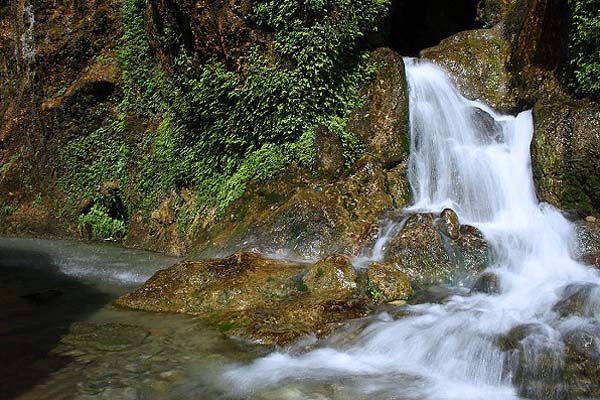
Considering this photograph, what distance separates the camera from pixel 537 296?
20.3 feet

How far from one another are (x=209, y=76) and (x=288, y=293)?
19.3 ft

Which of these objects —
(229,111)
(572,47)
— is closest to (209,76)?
(229,111)

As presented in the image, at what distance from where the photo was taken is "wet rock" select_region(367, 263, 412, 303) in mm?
6430

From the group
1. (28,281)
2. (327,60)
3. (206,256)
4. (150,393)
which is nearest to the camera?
(150,393)

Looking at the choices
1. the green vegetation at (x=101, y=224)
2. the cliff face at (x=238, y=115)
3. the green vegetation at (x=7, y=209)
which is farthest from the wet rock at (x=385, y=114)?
the green vegetation at (x=7, y=209)

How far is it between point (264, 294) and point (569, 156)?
5679mm

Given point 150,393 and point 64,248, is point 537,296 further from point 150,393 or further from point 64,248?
point 64,248

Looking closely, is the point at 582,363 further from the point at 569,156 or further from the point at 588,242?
the point at 569,156

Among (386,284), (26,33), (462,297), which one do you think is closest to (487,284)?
(462,297)

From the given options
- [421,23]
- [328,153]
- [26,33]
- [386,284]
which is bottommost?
[386,284]

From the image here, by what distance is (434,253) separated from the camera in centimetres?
754

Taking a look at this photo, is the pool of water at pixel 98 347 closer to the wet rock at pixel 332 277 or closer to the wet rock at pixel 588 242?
the wet rock at pixel 332 277

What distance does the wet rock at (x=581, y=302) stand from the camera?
5.22 m

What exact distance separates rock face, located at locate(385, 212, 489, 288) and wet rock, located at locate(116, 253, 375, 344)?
4.01 feet
